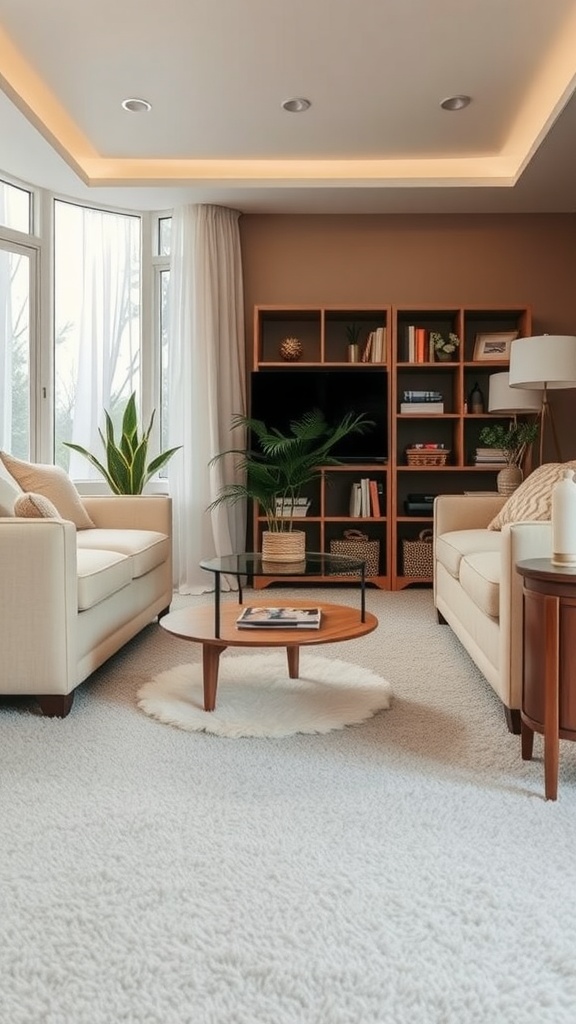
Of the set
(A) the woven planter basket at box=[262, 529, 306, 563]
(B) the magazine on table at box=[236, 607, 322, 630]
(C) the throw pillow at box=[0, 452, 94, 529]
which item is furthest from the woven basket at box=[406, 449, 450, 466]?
(B) the magazine on table at box=[236, 607, 322, 630]

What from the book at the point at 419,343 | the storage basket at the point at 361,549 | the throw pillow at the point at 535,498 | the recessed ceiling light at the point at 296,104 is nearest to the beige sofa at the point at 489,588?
the throw pillow at the point at 535,498

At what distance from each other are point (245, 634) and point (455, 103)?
10.6ft

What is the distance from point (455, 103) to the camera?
4.04m

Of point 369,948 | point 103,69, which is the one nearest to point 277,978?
point 369,948

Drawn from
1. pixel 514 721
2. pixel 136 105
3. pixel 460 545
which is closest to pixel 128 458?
pixel 136 105

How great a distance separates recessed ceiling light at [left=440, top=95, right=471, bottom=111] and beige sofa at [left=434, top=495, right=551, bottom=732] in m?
2.15

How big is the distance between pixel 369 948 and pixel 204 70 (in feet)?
12.6

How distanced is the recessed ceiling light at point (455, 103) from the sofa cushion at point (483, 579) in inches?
99.8

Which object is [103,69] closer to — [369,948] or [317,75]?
[317,75]

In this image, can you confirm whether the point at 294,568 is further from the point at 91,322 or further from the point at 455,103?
the point at 91,322

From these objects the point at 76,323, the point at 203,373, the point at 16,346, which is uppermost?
the point at 76,323

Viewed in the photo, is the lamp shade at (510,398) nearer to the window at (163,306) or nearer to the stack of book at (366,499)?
the stack of book at (366,499)

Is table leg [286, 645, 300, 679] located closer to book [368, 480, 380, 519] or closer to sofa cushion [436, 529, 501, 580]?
sofa cushion [436, 529, 501, 580]

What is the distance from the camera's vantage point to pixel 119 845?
1.56 m
